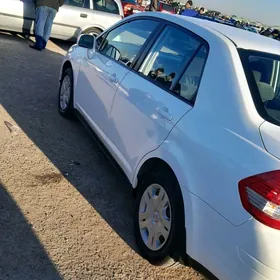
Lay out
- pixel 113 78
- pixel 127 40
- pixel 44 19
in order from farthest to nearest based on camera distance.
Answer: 1. pixel 44 19
2. pixel 127 40
3. pixel 113 78

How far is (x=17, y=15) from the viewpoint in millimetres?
9570

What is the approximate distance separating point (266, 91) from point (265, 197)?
35.4 inches

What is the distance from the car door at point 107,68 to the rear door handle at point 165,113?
2.80ft

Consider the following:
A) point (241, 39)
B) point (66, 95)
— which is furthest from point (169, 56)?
point (66, 95)

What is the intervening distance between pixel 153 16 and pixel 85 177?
1.68 metres

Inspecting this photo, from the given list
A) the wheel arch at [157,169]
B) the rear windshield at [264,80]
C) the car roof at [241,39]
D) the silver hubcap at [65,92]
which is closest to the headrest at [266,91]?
the rear windshield at [264,80]

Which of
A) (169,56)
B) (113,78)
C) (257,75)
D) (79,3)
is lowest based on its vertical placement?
(79,3)

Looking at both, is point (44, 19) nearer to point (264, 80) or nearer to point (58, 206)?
point (58, 206)

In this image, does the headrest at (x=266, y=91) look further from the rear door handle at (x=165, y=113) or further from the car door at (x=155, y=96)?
the rear door handle at (x=165, y=113)

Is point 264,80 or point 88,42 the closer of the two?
point 264,80

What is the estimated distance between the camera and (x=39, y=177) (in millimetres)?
3912

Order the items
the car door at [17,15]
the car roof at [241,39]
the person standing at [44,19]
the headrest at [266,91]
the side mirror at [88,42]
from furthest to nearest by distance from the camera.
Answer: the car door at [17,15]
the person standing at [44,19]
the side mirror at [88,42]
the car roof at [241,39]
the headrest at [266,91]

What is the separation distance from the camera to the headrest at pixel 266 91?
8.63ft

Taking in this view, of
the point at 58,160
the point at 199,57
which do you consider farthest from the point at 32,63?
the point at 199,57
